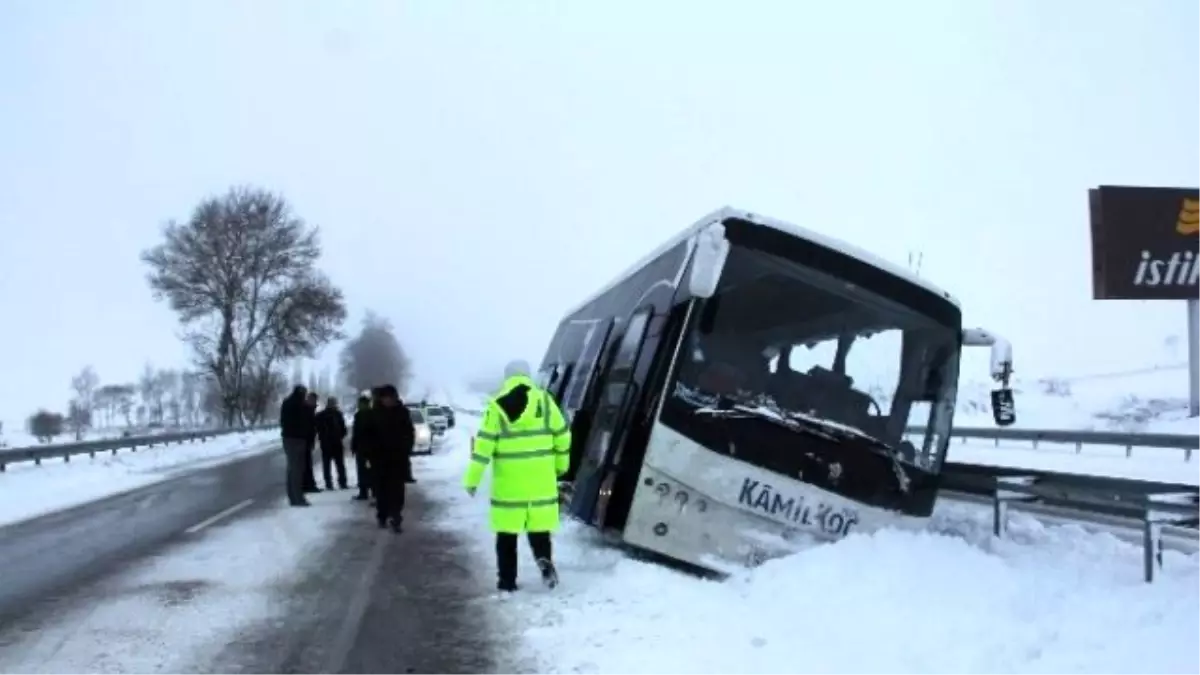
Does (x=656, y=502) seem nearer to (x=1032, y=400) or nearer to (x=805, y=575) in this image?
(x=805, y=575)

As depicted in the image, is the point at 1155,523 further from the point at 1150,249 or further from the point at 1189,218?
the point at 1189,218

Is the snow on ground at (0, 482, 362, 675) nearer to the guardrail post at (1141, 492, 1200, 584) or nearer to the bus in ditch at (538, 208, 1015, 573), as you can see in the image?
the bus in ditch at (538, 208, 1015, 573)

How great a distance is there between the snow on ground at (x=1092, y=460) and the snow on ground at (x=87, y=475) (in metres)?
14.9

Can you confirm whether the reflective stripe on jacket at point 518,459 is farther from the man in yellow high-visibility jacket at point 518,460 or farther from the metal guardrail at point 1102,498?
the metal guardrail at point 1102,498

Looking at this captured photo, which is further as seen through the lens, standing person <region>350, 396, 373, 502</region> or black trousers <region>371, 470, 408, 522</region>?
standing person <region>350, 396, 373, 502</region>

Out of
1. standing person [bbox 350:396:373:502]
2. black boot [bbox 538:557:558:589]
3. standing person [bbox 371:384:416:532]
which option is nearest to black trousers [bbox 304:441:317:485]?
standing person [bbox 350:396:373:502]

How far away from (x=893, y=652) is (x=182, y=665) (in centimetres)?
392

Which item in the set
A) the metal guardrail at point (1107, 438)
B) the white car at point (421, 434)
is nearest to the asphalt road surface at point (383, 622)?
the metal guardrail at point (1107, 438)

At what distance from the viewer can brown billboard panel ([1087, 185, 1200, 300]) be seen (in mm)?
30953

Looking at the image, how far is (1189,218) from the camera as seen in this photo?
31266 millimetres

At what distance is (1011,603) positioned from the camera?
21.9 feet

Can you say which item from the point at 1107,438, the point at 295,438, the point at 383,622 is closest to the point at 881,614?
the point at 383,622

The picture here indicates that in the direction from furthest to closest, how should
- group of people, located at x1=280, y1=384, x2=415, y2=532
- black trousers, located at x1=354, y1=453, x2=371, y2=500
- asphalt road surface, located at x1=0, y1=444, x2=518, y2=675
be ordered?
black trousers, located at x1=354, y1=453, x2=371, y2=500 < group of people, located at x1=280, y1=384, x2=415, y2=532 < asphalt road surface, located at x1=0, y1=444, x2=518, y2=675

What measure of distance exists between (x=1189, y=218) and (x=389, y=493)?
27.0 m
